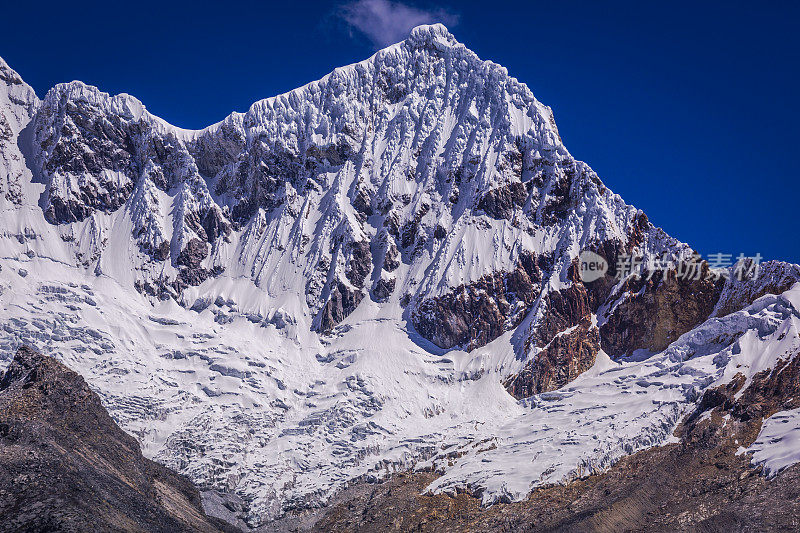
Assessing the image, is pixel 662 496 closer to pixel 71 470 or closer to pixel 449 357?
pixel 449 357

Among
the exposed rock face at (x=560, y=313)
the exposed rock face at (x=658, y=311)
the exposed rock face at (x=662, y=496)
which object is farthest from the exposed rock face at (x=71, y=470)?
the exposed rock face at (x=658, y=311)

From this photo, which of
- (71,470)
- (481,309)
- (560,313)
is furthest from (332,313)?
(71,470)

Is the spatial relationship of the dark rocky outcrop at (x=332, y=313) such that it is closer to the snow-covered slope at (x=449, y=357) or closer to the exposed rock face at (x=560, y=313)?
the snow-covered slope at (x=449, y=357)

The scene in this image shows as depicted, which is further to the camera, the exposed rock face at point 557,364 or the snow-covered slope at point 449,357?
the exposed rock face at point 557,364

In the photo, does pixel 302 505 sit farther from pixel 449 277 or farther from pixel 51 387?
pixel 449 277

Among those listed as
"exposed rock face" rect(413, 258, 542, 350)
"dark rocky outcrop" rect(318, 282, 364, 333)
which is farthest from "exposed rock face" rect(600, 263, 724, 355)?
"dark rocky outcrop" rect(318, 282, 364, 333)

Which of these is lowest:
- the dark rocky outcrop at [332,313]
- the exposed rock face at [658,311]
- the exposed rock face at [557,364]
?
the exposed rock face at [557,364]

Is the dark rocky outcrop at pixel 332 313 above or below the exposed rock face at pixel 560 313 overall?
above
